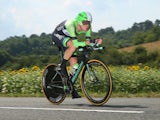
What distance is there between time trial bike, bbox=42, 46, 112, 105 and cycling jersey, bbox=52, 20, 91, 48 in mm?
179

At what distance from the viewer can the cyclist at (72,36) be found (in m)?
6.96

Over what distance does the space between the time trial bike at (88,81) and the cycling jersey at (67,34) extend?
179mm

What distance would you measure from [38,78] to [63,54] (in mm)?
5149

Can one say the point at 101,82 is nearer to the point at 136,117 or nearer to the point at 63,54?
the point at 63,54

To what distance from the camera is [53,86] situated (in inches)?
308

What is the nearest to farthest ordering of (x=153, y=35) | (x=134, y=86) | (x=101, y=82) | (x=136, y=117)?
(x=136, y=117)
(x=101, y=82)
(x=134, y=86)
(x=153, y=35)

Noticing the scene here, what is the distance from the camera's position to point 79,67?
7.18 metres

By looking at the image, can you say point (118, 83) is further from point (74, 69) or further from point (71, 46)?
point (71, 46)

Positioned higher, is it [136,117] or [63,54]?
[63,54]

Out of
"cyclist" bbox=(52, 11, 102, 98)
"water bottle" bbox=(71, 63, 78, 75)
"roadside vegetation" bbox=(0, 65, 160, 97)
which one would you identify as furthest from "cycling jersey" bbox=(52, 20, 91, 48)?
"roadside vegetation" bbox=(0, 65, 160, 97)

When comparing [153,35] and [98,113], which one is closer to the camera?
[98,113]

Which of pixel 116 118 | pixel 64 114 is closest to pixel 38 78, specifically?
pixel 64 114

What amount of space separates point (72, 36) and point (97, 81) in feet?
2.91

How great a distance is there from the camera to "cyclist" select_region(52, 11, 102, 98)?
22.8 feet
